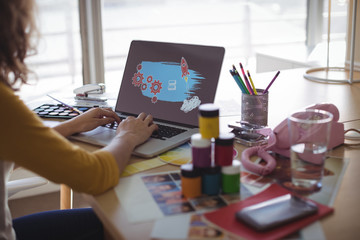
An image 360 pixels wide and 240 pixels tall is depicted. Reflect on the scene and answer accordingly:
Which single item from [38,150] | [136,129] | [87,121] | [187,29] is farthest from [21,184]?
[187,29]

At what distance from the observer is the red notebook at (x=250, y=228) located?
789mm

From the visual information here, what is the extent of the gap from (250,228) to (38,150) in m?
0.44

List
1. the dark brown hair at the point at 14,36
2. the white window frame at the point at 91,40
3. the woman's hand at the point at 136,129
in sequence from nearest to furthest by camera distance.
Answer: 1. the dark brown hair at the point at 14,36
2. the woman's hand at the point at 136,129
3. the white window frame at the point at 91,40

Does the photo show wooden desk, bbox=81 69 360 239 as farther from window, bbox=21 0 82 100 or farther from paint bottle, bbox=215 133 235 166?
window, bbox=21 0 82 100

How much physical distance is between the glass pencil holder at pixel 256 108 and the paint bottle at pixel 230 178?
456 millimetres

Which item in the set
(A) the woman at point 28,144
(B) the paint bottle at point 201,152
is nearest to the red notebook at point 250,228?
(B) the paint bottle at point 201,152

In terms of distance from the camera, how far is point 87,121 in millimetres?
1330

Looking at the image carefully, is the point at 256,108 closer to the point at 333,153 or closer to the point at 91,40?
the point at 333,153

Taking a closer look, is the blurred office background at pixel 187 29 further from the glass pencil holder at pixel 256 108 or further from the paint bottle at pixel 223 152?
the paint bottle at pixel 223 152

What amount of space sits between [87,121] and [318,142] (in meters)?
0.67

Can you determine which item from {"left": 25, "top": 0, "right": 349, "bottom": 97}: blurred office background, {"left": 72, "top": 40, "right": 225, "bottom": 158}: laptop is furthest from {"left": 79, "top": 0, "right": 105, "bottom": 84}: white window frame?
{"left": 72, "top": 40, "right": 225, "bottom": 158}: laptop

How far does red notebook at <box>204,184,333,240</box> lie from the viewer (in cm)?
79

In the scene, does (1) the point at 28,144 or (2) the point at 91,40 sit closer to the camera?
(1) the point at 28,144

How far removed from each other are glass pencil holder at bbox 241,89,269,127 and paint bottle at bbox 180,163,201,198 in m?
0.49
